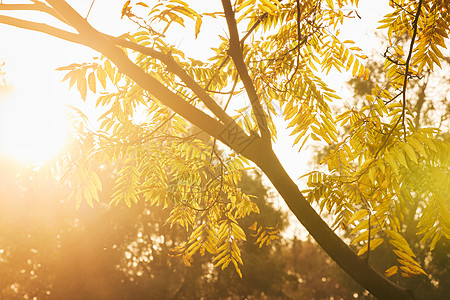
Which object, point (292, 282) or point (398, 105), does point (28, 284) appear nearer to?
point (292, 282)

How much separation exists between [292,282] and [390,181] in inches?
1223

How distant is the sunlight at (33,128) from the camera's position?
294 centimetres

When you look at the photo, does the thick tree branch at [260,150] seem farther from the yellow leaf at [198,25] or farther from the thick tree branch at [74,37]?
the yellow leaf at [198,25]

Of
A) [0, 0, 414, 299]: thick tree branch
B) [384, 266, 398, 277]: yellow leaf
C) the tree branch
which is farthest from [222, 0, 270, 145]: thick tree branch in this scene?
[384, 266, 398, 277]: yellow leaf

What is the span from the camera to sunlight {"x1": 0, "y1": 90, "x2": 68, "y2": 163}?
2.94 metres

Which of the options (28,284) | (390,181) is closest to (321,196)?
(390,181)

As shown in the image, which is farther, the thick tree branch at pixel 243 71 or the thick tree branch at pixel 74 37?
the thick tree branch at pixel 243 71

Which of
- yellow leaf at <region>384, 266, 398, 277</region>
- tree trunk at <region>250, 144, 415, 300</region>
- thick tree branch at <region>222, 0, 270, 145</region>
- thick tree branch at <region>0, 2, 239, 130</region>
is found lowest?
yellow leaf at <region>384, 266, 398, 277</region>

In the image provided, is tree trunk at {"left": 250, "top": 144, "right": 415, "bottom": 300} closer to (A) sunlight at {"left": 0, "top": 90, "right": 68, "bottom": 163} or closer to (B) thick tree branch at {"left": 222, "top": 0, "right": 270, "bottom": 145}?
(B) thick tree branch at {"left": 222, "top": 0, "right": 270, "bottom": 145}

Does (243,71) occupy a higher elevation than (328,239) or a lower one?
higher

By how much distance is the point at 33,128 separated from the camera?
3.11m

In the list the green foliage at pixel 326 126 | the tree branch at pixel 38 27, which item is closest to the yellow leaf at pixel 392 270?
the green foliage at pixel 326 126

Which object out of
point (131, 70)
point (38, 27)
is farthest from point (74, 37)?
point (131, 70)

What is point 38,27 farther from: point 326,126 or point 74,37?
point 326,126
